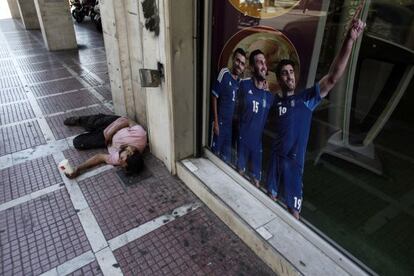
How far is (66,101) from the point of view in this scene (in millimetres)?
5438

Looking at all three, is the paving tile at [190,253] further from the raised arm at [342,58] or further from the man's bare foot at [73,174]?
the raised arm at [342,58]

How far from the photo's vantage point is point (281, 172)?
8.38 ft

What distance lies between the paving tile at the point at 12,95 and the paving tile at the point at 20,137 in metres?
1.17

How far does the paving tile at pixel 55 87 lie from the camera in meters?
5.80

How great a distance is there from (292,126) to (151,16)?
5.78 ft

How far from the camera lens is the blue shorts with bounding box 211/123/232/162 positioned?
3070 mm

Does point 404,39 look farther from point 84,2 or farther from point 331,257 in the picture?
point 84,2

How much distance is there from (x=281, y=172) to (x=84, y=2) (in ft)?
46.2

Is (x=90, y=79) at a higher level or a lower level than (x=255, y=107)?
lower

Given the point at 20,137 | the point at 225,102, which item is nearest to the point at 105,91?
the point at 20,137

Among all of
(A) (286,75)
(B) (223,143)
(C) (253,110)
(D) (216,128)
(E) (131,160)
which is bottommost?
(E) (131,160)

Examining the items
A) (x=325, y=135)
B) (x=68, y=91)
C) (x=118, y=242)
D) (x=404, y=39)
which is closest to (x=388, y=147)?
(x=325, y=135)

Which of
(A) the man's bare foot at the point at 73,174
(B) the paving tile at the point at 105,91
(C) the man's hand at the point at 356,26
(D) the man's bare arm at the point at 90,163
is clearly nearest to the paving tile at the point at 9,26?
(B) the paving tile at the point at 105,91

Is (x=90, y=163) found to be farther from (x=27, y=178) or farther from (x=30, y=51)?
(x=30, y=51)
